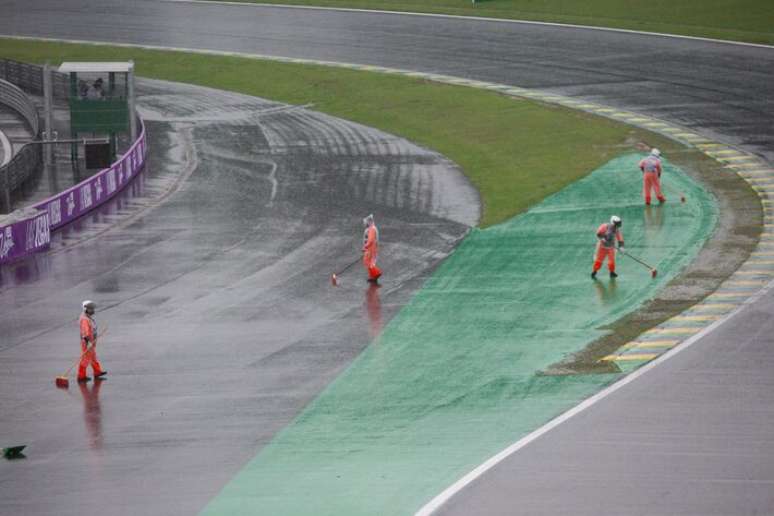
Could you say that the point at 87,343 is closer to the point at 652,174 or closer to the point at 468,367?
the point at 468,367

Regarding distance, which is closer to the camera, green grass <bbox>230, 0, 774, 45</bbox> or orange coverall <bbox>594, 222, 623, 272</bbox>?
Answer: orange coverall <bbox>594, 222, 623, 272</bbox>

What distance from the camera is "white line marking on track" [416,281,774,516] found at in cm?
2441

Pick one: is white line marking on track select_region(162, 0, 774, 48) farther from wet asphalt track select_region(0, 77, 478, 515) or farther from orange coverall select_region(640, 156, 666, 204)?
orange coverall select_region(640, 156, 666, 204)

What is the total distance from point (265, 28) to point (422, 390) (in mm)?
61647

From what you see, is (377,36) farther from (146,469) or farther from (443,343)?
A: (146,469)

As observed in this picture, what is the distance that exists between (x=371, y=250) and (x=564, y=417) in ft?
38.1

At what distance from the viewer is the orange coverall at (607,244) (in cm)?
3762

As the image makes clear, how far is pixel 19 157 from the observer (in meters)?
51.1

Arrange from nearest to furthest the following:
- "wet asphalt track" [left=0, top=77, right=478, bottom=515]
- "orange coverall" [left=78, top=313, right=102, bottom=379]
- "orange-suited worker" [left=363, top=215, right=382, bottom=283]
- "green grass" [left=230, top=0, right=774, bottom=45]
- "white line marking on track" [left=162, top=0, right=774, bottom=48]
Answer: "wet asphalt track" [left=0, top=77, right=478, bottom=515] < "orange coverall" [left=78, top=313, right=102, bottom=379] < "orange-suited worker" [left=363, top=215, right=382, bottom=283] < "white line marking on track" [left=162, top=0, right=774, bottom=48] < "green grass" [left=230, top=0, right=774, bottom=45]

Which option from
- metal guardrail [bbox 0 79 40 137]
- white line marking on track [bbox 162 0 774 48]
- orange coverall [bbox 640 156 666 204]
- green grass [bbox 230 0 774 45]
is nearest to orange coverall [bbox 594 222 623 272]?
orange coverall [bbox 640 156 666 204]

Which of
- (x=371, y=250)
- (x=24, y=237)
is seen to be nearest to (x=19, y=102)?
(x=24, y=237)

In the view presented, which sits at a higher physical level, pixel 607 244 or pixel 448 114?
pixel 607 244

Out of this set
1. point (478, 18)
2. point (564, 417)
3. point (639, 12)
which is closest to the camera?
point (564, 417)

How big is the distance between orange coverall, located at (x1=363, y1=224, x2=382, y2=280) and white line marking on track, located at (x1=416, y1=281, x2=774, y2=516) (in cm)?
982
